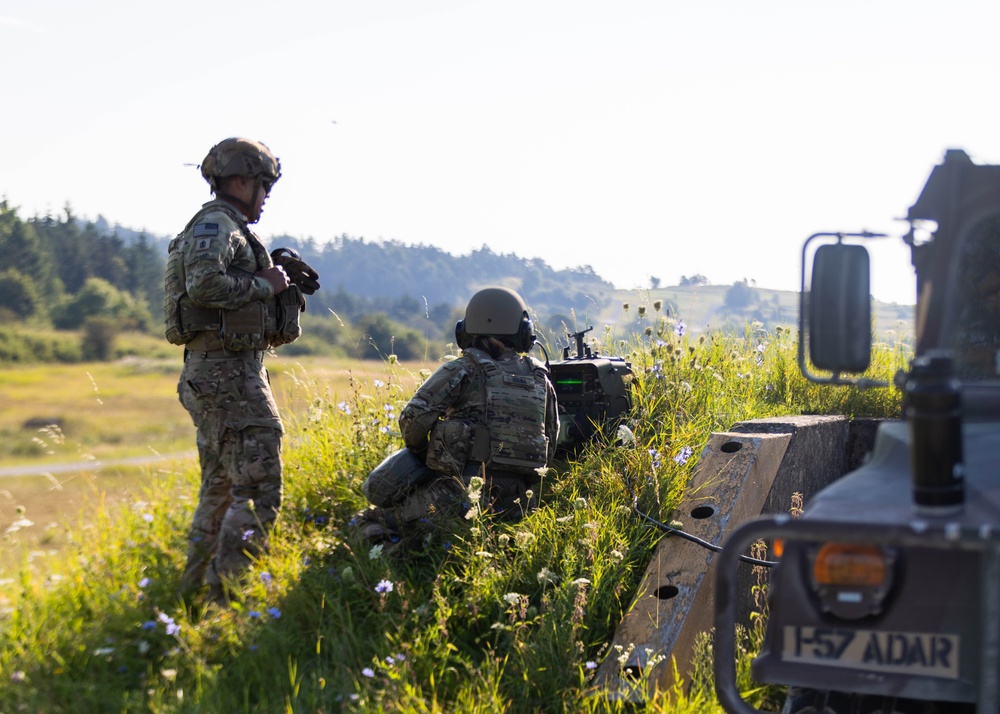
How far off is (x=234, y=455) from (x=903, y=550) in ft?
11.2

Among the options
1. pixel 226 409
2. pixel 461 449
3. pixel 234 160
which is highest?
pixel 234 160

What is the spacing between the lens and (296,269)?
205 inches

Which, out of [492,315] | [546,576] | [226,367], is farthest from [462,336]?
[546,576]

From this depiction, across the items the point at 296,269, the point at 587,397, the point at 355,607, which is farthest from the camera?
the point at 587,397

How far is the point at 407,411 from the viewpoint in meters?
4.96

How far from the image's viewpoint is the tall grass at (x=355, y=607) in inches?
144

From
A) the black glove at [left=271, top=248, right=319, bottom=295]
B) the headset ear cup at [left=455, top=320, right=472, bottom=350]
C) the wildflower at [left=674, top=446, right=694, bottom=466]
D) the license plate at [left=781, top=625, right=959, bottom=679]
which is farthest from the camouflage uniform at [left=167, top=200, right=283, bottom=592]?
the license plate at [left=781, top=625, right=959, bottom=679]

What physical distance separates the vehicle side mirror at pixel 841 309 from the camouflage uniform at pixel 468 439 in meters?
2.50

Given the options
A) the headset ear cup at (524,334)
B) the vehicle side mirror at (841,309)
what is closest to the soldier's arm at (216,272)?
the headset ear cup at (524,334)

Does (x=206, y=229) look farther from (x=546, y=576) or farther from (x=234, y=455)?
(x=546, y=576)

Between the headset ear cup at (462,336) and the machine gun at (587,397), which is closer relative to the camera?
the headset ear cup at (462,336)

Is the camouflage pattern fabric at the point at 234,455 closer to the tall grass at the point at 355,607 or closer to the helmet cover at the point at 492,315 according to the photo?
the tall grass at the point at 355,607

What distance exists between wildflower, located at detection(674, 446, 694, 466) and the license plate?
9.37 ft

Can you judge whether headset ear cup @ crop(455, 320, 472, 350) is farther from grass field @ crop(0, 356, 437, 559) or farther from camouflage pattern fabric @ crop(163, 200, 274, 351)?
grass field @ crop(0, 356, 437, 559)
